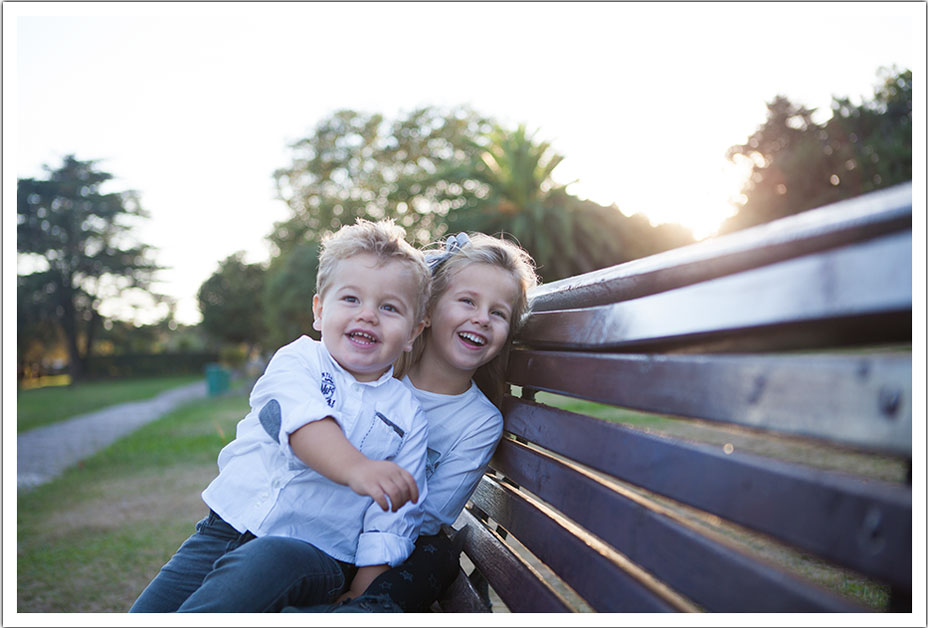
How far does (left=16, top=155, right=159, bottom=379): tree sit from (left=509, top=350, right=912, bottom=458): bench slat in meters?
40.9

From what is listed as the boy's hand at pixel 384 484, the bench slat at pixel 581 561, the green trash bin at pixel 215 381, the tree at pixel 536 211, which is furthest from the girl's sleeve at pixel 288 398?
the green trash bin at pixel 215 381

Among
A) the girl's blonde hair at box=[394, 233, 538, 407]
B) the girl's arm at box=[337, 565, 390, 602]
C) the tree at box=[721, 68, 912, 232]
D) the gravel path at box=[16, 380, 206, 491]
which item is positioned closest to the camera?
the girl's arm at box=[337, 565, 390, 602]

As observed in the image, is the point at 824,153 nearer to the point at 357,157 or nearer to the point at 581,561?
the point at 357,157

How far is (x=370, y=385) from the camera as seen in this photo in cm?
215

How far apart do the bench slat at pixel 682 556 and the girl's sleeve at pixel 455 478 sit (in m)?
0.48

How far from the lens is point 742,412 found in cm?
104

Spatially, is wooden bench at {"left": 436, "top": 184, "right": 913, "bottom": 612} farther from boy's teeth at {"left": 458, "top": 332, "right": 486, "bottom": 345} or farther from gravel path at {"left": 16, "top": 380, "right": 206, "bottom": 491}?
gravel path at {"left": 16, "top": 380, "right": 206, "bottom": 491}

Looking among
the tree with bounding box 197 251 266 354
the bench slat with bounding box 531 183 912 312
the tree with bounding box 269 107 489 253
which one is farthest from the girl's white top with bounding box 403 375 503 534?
the tree with bounding box 197 251 266 354

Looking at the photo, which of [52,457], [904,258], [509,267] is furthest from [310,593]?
Answer: [52,457]

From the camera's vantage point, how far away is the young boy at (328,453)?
1.81 metres

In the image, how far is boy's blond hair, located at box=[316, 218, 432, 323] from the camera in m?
2.14

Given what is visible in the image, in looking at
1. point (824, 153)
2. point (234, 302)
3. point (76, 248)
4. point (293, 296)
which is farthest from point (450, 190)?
point (234, 302)

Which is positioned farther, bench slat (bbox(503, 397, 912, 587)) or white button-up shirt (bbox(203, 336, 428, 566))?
white button-up shirt (bbox(203, 336, 428, 566))

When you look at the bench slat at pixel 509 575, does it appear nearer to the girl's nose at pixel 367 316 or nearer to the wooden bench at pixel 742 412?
the wooden bench at pixel 742 412
